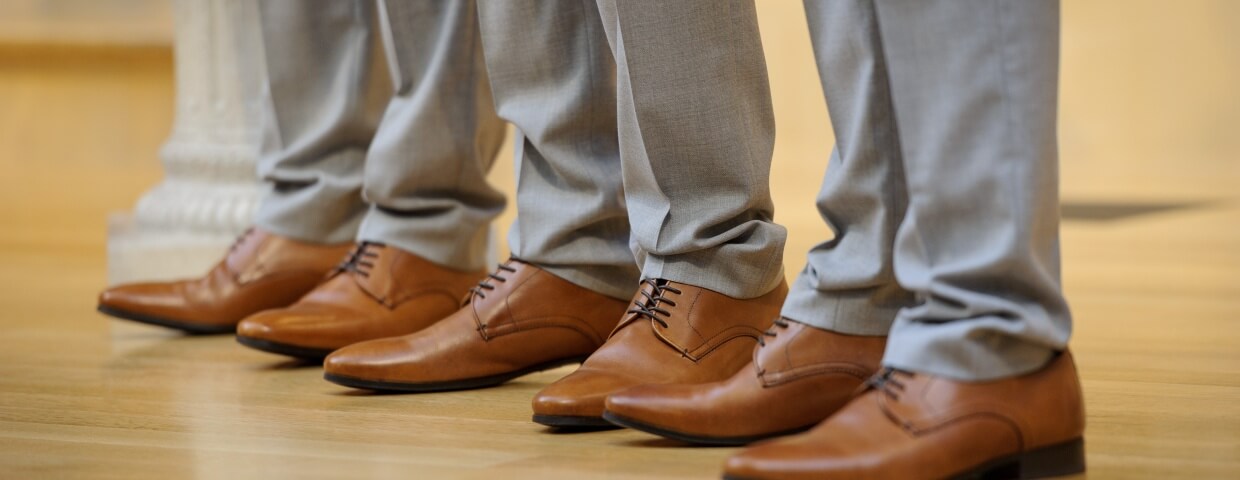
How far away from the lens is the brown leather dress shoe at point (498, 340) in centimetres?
109

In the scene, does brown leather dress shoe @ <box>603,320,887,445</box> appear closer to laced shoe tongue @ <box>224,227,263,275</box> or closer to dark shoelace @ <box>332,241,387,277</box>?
dark shoelace @ <box>332,241,387,277</box>

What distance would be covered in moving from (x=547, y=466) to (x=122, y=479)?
0.89 ft

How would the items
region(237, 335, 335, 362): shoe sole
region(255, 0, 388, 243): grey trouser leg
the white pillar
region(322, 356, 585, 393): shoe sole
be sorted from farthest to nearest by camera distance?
1. the white pillar
2. region(255, 0, 388, 243): grey trouser leg
3. region(237, 335, 335, 362): shoe sole
4. region(322, 356, 585, 393): shoe sole

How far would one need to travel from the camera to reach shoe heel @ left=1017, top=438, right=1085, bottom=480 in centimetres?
76

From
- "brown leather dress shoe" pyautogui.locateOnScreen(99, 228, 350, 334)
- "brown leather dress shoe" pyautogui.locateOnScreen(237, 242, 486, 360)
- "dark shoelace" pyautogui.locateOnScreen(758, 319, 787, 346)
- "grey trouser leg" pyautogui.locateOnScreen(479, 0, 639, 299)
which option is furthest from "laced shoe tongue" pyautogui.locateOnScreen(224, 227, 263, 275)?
"dark shoelace" pyautogui.locateOnScreen(758, 319, 787, 346)

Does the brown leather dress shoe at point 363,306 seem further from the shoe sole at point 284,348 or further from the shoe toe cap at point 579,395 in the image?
the shoe toe cap at point 579,395

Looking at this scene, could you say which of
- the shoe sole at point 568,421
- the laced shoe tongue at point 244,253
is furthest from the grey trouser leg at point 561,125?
the laced shoe tongue at point 244,253

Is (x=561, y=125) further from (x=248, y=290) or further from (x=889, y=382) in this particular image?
(x=248, y=290)

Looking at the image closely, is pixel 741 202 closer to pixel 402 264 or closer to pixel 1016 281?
pixel 1016 281

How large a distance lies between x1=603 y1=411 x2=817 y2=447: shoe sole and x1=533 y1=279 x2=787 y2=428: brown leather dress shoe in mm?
62

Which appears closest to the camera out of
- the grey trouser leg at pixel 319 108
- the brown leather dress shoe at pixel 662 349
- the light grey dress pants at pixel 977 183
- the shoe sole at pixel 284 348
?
Answer: the light grey dress pants at pixel 977 183

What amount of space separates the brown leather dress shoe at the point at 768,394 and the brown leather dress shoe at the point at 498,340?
0.85 feet

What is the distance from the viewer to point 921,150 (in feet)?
2.39

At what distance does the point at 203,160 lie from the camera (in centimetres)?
191
